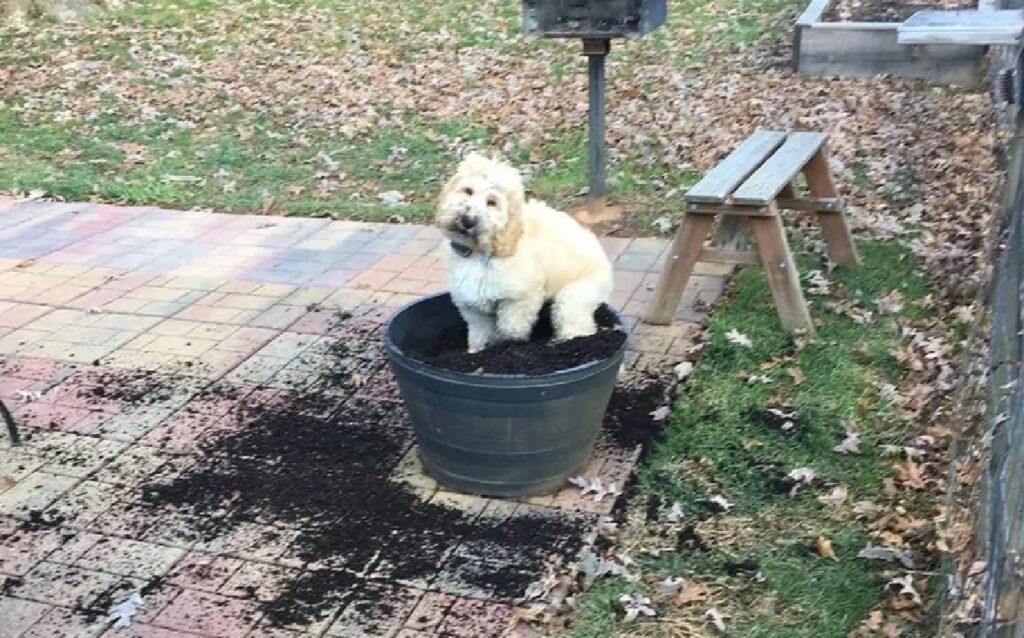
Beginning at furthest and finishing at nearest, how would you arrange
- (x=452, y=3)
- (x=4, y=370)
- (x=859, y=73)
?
(x=452, y=3) < (x=859, y=73) < (x=4, y=370)

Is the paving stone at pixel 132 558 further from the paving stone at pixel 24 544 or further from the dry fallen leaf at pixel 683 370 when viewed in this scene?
the dry fallen leaf at pixel 683 370

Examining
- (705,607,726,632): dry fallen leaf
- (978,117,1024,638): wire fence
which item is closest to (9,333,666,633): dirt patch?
(705,607,726,632): dry fallen leaf

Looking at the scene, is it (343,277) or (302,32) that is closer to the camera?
(343,277)

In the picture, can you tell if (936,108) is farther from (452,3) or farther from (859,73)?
(452,3)

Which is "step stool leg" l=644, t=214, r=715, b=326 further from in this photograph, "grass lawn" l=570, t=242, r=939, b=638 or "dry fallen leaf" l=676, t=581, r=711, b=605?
"dry fallen leaf" l=676, t=581, r=711, b=605

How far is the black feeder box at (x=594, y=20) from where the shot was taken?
6848 millimetres

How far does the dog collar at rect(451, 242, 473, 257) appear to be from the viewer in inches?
156

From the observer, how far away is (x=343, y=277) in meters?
6.38

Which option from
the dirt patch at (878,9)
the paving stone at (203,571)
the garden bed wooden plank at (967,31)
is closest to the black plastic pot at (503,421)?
the paving stone at (203,571)

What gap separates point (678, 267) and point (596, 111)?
7.29ft

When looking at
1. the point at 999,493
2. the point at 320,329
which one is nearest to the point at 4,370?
the point at 320,329

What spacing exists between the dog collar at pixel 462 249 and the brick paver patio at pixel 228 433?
3.08ft

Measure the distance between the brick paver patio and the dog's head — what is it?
41.2 inches

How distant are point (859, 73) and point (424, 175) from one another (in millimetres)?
5114
